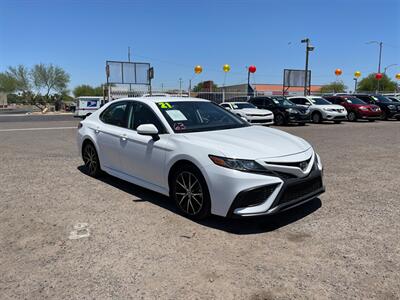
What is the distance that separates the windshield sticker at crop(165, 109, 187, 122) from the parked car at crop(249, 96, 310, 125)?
14877 mm

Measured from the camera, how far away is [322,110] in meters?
20.7

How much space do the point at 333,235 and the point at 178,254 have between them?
5.67 ft

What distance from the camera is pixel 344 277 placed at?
3.23m

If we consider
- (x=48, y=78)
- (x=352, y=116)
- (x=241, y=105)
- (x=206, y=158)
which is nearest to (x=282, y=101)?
(x=241, y=105)

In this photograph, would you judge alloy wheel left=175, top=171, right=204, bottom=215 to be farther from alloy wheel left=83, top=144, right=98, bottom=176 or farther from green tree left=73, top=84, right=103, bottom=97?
green tree left=73, top=84, right=103, bottom=97

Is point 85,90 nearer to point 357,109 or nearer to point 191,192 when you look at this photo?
point 357,109

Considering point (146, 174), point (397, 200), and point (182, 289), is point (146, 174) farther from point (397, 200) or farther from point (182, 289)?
point (397, 200)

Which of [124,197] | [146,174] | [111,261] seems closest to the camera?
[111,261]

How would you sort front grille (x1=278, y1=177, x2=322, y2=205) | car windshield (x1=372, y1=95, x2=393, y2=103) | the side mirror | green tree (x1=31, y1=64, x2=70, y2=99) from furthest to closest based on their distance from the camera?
1. green tree (x1=31, y1=64, x2=70, y2=99)
2. car windshield (x1=372, y1=95, x2=393, y2=103)
3. the side mirror
4. front grille (x1=278, y1=177, x2=322, y2=205)

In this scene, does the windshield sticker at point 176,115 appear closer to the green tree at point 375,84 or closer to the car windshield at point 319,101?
the car windshield at point 319,101

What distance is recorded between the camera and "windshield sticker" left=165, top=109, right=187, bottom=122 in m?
5.17

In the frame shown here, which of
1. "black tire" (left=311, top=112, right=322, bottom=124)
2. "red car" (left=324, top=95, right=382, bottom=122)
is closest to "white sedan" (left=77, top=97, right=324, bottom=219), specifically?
"black tire" (left=311, top=112, right=322, bottom=124)

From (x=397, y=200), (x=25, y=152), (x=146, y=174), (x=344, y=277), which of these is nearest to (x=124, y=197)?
(x=146, y=174)

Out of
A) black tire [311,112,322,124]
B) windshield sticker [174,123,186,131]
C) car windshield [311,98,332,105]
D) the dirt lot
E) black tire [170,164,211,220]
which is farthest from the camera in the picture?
car windshield [311,98,332,105]
